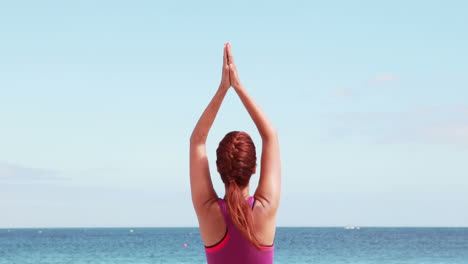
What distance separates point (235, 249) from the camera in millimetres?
3092

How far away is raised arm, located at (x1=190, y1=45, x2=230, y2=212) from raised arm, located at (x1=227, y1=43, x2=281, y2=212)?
15cm

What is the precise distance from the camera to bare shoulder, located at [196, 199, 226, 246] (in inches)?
121

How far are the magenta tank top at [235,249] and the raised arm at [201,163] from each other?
2.7 inches

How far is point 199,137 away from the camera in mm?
3119

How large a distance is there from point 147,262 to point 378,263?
42.0 feet

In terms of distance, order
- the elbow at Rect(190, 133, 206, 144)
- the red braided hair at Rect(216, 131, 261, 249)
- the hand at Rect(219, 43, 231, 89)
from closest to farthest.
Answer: the red braided hair at Rect(216, 131, 261, 249) < the elbow at Rect(190, 133, 206, 144) < the hand at Rect(219, 43, 231, 89)

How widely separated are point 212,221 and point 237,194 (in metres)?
0.16

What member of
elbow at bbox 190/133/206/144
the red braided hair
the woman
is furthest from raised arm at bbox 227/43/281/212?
elbow at bbox 190/133/206/144

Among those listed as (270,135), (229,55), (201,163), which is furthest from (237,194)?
(229,55)

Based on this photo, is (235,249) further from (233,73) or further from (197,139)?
(233,73)

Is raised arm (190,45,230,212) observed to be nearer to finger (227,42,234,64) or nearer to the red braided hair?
the red braided hair

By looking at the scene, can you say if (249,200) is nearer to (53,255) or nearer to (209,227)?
(209,227)

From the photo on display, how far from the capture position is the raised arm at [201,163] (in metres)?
3.10

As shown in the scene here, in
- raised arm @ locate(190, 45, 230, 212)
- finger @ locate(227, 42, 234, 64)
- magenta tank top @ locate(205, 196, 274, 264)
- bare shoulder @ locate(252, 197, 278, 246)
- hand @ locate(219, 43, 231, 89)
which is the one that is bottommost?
magenta tank top @ locate(205, 196, 274, 264)
